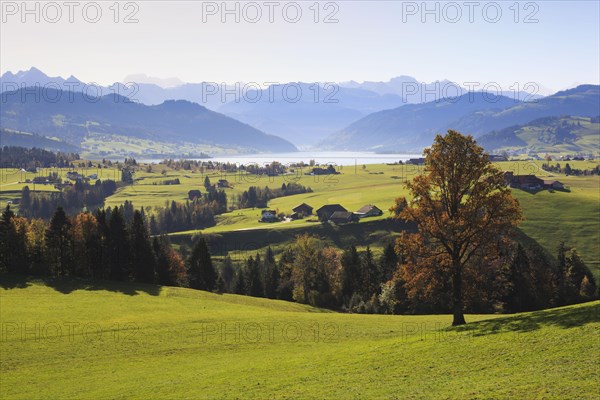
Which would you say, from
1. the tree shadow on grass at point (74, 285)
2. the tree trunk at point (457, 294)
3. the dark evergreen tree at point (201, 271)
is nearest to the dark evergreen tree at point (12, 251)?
the tree shadow on grass at point (74, 285)

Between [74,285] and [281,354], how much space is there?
1882 inches

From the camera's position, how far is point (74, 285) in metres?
76.9

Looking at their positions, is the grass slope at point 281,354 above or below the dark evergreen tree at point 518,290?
above

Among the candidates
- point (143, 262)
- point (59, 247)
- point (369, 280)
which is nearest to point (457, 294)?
point (369, 280)

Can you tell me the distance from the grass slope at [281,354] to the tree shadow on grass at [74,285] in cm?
931

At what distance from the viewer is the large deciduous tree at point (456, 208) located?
40469mm

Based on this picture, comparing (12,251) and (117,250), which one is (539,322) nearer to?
(117,250)

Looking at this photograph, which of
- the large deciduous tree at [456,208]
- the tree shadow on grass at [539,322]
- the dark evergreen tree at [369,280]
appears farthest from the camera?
the dark evergreen tree at [369,280]

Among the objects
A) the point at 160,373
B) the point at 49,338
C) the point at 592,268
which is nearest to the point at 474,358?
the point at 160,373

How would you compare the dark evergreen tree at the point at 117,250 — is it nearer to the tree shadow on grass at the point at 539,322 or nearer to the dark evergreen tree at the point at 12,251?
the dark evergreen tree at the point at 12,251

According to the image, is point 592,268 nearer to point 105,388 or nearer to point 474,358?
point 474,358

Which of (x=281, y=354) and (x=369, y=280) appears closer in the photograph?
(x=281, y=354)

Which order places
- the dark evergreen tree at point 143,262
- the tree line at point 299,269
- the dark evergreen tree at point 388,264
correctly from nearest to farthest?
the tree line at point 299,269, the dark evergreen tree at point 143,262, the dark evergreen tree at point 388,264

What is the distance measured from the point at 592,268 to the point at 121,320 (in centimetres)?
12420
